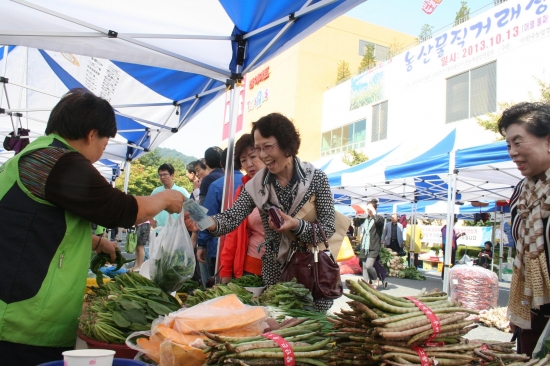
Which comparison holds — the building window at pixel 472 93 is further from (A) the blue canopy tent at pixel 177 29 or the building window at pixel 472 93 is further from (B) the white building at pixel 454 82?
(A) the blue canopy tent at pixel 177 29

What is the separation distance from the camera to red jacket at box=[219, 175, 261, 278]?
10.4 ft

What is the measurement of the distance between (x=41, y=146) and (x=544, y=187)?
7.90 feet

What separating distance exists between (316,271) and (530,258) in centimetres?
114

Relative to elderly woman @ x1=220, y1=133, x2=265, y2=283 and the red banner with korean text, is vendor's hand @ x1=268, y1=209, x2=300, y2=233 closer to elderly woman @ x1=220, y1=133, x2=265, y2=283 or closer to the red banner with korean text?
elderly woman @ x1=220, y1=133, x2=265, y2=283

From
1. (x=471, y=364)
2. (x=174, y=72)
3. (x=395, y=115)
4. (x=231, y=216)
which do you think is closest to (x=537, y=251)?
(x=471, y=364)

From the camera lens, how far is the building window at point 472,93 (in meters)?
17.9

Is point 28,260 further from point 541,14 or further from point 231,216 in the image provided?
point 541,14

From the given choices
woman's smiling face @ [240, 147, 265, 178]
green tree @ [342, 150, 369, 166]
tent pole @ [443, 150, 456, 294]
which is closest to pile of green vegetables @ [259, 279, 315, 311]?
woman's smiling face @ [240, 147, 265, 178]

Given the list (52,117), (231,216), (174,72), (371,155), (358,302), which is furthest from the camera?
(371,155)

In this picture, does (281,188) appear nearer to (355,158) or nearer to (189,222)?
(189,222)

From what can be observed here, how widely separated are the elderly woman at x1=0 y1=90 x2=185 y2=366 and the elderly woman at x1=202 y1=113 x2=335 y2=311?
3.08 feet

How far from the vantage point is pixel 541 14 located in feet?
51.7

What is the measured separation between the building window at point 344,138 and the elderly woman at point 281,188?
78.2 ft

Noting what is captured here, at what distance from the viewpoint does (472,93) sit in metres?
18.8
